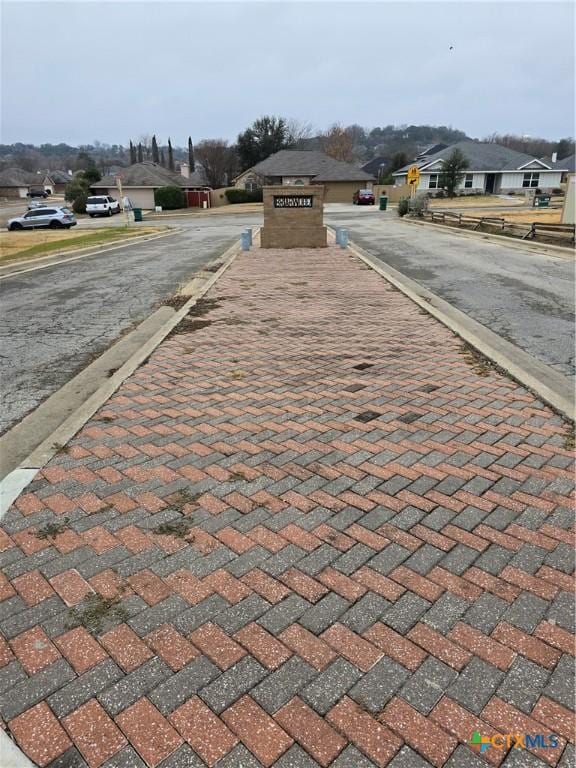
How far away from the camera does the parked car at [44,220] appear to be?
114ft

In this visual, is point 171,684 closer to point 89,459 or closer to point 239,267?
point 89,459

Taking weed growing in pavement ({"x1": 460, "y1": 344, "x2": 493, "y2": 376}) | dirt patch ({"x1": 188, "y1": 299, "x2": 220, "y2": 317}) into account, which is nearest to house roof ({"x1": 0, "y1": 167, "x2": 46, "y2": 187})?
dirt patch ({"x1": 188, "y1": 299, "x2": 220, "y2": 317})

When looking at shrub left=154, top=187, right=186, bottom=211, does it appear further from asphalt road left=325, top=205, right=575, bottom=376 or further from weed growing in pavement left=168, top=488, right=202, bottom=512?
weed growing in pavement left=168, top=488, right=202, bottom=512

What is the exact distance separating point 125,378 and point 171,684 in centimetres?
403

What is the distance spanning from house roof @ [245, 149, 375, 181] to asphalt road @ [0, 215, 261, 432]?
4819 centimetres

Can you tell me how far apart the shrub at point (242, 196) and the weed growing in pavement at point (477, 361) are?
57.6 m

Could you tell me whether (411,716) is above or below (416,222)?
below

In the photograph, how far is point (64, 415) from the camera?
195 inches

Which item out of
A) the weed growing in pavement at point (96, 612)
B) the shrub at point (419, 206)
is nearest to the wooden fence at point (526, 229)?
the shrub at point (419, 206)

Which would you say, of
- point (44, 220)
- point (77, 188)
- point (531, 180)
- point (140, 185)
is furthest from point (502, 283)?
point (531, 180)

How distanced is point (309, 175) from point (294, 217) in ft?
157

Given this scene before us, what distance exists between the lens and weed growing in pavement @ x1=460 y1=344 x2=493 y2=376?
6.04 m

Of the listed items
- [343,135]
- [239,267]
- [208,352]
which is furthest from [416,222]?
[343,135]

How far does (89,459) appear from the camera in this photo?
4.02 m
